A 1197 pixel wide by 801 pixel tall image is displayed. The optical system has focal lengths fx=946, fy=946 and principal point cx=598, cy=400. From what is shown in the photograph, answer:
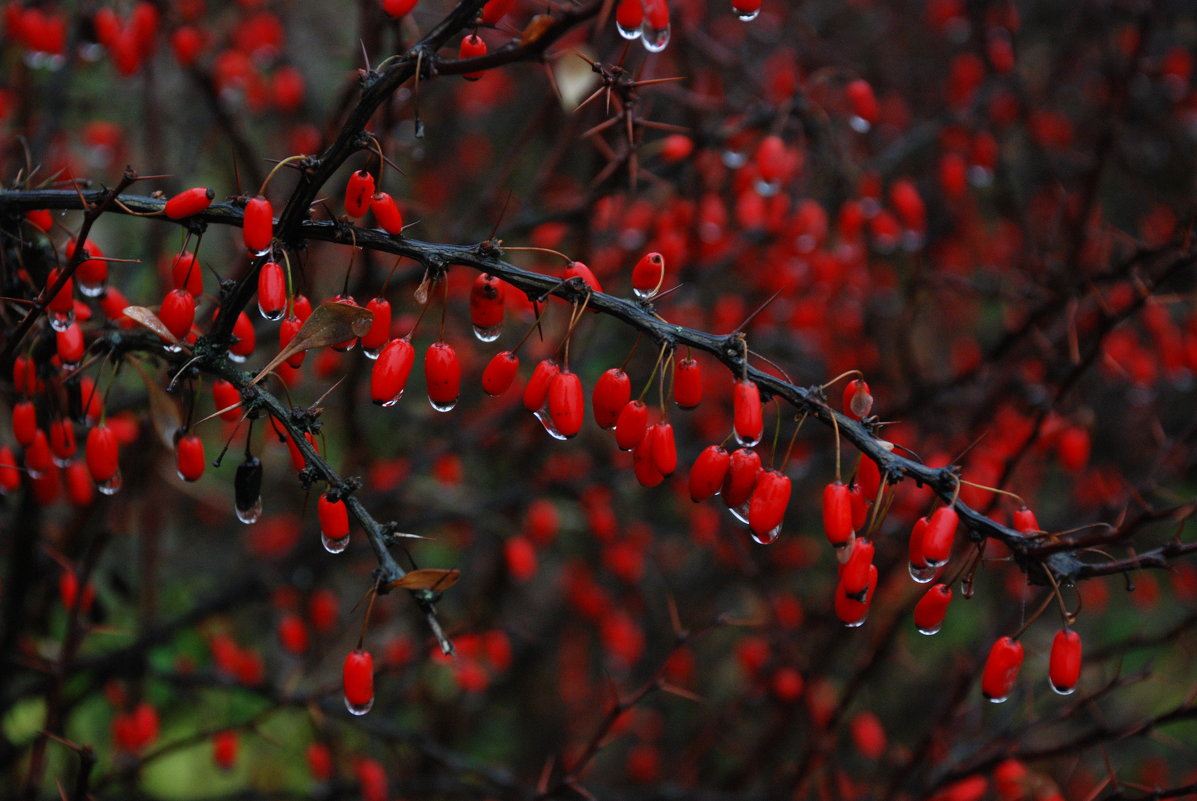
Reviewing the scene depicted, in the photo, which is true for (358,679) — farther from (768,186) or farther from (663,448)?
(768,186)

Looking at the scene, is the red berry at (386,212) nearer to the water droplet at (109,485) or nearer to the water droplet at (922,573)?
the water droplet at (109,485)

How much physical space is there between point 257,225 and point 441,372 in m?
0.40

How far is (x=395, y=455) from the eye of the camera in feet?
15.4

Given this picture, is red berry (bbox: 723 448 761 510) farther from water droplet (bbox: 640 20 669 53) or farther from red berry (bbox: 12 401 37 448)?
red berry (bbox: 12 401 37 448)

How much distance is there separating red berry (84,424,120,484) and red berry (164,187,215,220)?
0.51m

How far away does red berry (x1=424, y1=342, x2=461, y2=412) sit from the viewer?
169cm

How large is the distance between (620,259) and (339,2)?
4.03 metres

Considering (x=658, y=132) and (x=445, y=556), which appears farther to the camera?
(x=445, y=556)

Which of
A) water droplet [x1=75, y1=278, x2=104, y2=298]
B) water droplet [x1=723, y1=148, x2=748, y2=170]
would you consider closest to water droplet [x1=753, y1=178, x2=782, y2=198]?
water droplet [x1=723, y1=148, x2=748, y2=170]

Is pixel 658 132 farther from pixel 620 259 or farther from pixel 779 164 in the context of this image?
pixel 779 164

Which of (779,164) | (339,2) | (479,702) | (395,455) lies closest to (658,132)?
(779,164)

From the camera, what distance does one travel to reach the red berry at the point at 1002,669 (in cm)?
166

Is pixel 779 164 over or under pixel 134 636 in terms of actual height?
over

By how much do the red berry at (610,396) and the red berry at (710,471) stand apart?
6.6 inches
